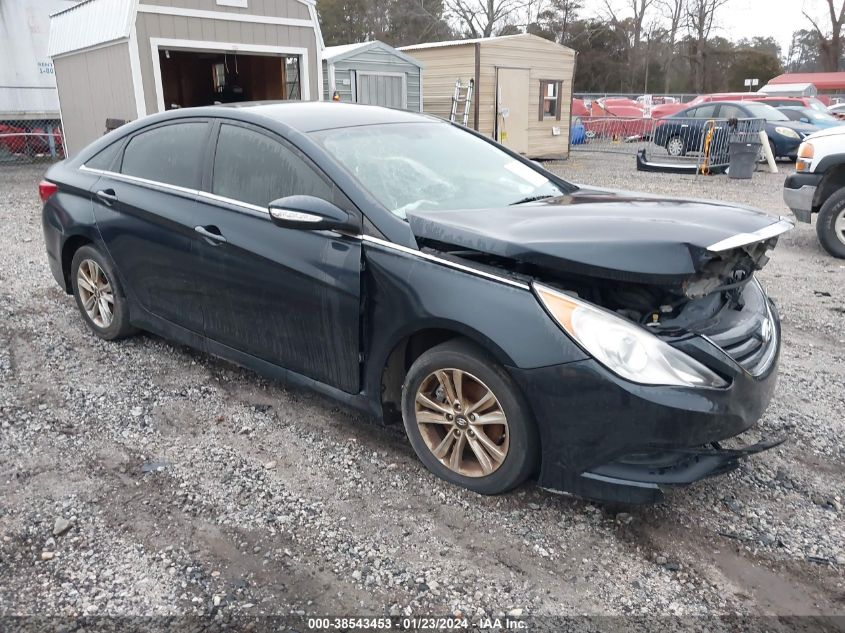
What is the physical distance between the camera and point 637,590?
8.02 feet

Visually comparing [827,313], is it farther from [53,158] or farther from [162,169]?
[53,158]

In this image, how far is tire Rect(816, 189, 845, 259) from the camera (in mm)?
7121

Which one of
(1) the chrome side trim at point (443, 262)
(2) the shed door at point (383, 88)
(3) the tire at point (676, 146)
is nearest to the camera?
(1) the chrome side trim at point (443, 262)

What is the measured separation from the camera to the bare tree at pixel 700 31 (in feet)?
162

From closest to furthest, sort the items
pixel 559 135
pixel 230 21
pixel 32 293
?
pixel 32 293 < pixel 230 21 < pixel 559 135

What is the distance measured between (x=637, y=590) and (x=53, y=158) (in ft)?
63.1

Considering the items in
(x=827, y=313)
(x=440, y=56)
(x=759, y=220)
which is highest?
(x=440, y=56)

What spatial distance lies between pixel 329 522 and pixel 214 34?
38.7 feet

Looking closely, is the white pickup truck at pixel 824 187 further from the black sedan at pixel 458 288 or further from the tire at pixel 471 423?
the tire at pixel 471 423

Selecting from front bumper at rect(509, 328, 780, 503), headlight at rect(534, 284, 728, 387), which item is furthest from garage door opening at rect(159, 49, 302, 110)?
front bumper at rect(509, 328, 780, 503)

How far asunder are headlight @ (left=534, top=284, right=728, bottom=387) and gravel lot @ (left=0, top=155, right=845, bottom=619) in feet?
2.33

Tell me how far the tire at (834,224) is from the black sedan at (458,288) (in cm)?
465

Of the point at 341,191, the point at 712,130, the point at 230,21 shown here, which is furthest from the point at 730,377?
the point at 712,130

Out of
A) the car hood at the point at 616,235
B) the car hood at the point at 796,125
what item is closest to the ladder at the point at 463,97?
the car hood at the point at 796,125
